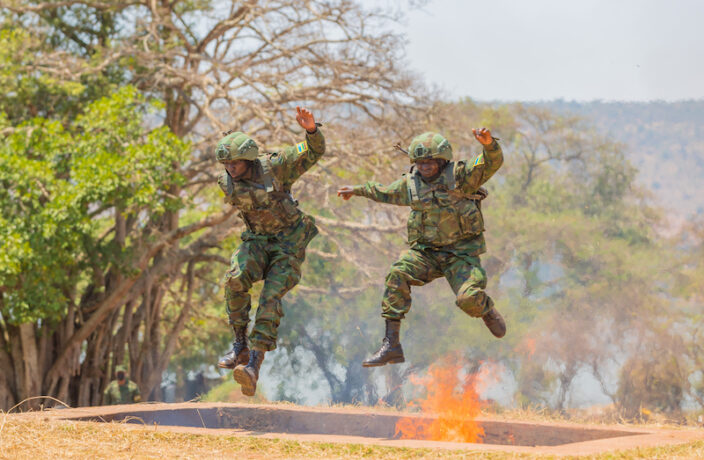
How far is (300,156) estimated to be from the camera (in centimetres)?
675

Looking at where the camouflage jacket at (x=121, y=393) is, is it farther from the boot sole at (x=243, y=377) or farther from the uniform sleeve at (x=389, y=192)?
the uniform sleeve at (x=389, y=192)

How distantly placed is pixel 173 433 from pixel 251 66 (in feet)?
33.7

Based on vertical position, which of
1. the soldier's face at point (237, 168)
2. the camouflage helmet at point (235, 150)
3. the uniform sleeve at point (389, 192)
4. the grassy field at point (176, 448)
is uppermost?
the camouflage helmet at point (235, 150)

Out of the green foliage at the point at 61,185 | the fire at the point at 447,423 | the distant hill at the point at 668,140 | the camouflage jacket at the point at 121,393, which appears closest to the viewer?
the fire at the point at 447,423

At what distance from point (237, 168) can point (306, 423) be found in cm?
329

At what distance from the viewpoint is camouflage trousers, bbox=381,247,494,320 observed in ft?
21.0

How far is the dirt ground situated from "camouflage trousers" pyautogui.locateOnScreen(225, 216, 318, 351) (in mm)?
861

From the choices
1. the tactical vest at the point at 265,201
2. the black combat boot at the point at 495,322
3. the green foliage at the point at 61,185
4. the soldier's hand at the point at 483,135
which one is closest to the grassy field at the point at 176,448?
the black combat boot at the point at 495,322

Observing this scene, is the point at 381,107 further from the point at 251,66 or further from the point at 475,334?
the point at 475,334

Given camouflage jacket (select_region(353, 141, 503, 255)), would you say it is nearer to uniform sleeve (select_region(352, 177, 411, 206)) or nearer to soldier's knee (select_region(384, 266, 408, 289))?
uniform sleeve (select_region(352, 177, 411, 206))

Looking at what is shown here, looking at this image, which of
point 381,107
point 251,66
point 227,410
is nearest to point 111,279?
point 251,66

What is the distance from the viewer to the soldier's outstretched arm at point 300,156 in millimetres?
6643

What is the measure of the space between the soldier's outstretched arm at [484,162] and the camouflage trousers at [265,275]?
1512 mm

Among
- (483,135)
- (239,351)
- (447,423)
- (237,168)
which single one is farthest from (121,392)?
(483,135)
